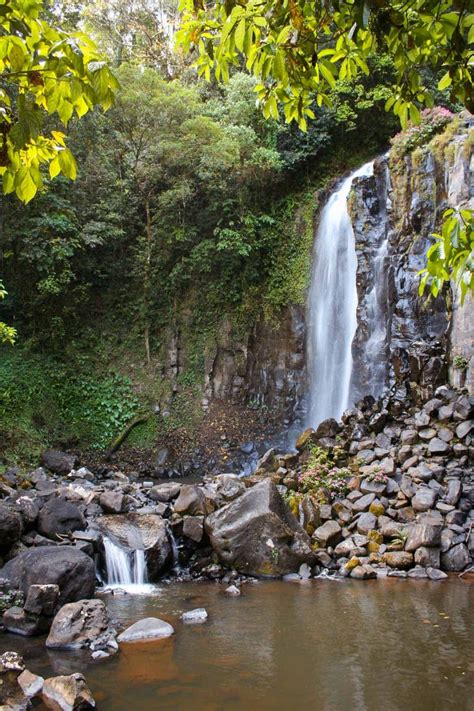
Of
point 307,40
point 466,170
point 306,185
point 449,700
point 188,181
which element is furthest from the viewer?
point 306,185

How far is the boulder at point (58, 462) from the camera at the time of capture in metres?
14.0

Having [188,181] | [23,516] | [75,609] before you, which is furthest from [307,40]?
[188,181]

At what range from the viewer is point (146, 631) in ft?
19.5

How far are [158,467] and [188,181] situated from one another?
27.7 ft

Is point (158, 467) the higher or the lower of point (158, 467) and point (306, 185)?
the lower

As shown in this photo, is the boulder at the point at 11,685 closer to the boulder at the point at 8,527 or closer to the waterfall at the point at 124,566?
the boulder at the point at 8,527

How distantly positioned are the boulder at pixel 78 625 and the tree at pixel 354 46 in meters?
5.00

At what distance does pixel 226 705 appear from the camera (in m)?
4.47

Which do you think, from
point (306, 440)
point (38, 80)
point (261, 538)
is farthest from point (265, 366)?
point (38, 80)

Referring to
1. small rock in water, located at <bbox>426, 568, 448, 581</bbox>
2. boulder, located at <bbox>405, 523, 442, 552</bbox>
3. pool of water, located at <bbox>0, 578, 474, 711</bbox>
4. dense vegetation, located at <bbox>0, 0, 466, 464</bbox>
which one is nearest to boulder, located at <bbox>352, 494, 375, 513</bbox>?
boulder, located at <bbox>405, 523, 442, 552</bbox>

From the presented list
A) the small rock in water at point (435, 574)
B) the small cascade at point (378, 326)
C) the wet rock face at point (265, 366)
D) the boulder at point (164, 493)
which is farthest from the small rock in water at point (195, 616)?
the wet rock face at point (265, 366)

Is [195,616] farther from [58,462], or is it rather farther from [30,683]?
[58,462]

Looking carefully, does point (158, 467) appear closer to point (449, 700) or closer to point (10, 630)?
point (10, 630)

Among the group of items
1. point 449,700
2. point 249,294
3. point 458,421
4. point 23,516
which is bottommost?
point 449,700
